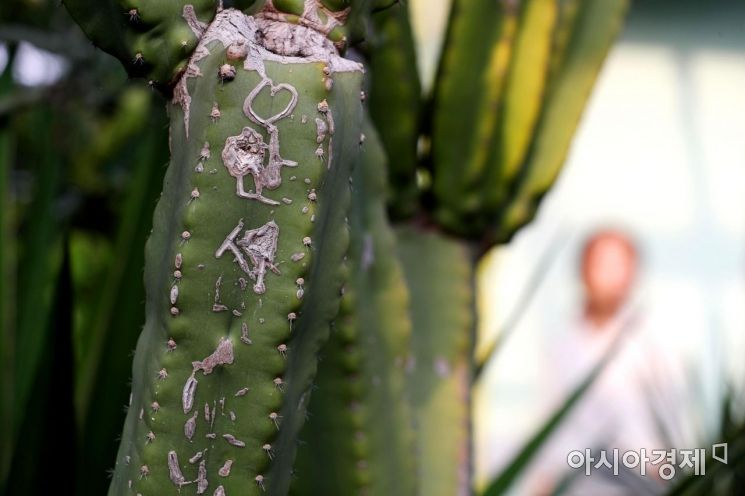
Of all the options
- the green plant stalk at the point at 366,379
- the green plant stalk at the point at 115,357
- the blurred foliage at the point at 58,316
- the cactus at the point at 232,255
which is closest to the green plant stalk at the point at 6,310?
the blurred foliage at the point at 58,316

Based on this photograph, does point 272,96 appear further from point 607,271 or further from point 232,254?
point 607,271

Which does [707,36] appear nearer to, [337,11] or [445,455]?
[445,455]

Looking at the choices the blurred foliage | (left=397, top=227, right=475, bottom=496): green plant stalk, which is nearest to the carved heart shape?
the blurred foliage

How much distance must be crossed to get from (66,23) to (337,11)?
1996mm

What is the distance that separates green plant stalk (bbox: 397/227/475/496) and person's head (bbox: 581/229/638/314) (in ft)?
5.84

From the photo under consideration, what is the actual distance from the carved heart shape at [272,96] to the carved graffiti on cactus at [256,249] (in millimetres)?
76

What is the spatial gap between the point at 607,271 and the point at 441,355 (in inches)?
76.5

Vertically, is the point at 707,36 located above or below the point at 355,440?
below

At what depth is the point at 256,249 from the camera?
25.0 inches

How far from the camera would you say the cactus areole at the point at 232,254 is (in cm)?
63

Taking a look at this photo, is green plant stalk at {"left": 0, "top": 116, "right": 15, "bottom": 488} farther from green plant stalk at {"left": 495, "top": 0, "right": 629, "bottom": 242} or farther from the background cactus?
green plant stalk at {"left": 495, "top": 0, "right": 629, "bottom": 242}

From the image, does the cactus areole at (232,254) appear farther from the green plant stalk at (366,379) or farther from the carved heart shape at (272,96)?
the green plant stalk at (366,379)

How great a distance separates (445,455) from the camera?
1161mm

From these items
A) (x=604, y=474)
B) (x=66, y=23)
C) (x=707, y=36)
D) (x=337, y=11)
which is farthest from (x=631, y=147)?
(x=337, y=11)
